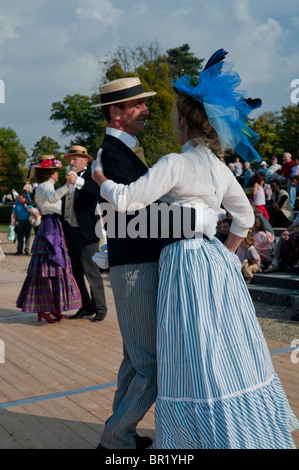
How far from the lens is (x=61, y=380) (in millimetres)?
4531

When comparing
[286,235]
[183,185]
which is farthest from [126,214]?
[286,235]

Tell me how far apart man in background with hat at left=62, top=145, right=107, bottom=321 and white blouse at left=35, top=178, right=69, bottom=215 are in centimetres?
12

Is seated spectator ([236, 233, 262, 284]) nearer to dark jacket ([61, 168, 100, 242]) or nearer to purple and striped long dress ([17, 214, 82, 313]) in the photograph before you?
dark jacket ([61, 168, 100, 242])

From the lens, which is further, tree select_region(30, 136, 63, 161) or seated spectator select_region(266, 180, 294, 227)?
tree select_region(30, 136, 63, 161)

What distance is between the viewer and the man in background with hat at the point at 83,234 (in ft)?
21.1

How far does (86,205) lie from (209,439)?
13.8ft

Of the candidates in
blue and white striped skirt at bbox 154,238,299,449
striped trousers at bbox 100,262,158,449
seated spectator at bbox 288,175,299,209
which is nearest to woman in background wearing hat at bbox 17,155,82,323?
striped trousers at bbox 100,262,158,449

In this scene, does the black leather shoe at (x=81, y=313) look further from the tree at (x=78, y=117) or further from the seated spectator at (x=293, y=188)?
the tree at (x=78, y=117)

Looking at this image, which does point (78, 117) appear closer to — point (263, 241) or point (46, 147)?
point (46, 147)

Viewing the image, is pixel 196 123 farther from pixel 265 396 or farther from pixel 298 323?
pixel 298 323

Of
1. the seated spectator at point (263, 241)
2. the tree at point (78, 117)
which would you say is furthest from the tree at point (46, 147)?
the seated spectator at point (263, 241)

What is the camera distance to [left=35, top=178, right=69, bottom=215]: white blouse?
629 cm

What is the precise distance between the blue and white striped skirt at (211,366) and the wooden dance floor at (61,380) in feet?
3.03
